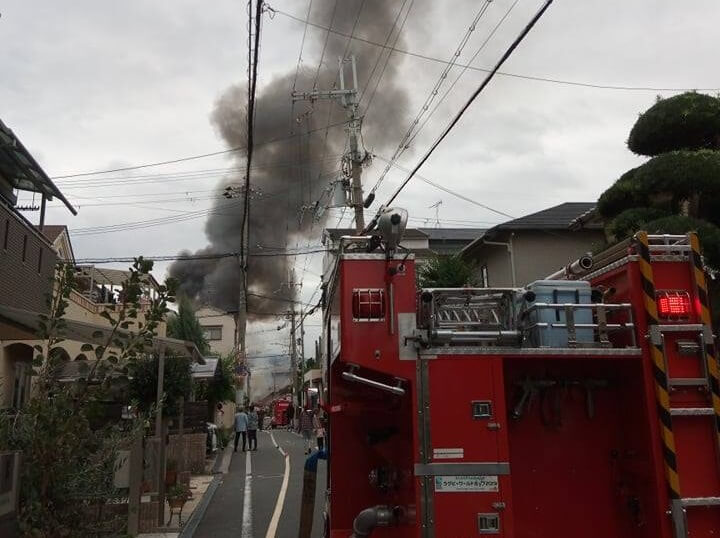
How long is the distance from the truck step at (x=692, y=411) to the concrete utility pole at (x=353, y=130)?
38.7 feet

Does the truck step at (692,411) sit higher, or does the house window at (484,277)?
the house window at (484,277)

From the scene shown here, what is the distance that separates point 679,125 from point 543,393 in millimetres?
8419

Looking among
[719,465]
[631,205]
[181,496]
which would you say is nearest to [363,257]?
[719,465]

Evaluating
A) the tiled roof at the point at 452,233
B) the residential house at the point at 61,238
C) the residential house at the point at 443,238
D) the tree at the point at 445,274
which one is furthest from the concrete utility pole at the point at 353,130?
the tiled roof at the point at 452,233

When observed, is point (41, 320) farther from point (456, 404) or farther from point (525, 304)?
point (525, 304)

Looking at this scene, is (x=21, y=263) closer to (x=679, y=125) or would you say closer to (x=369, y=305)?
(x=369, y=305)

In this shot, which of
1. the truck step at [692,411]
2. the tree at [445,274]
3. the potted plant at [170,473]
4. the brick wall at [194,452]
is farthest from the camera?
the tree at [445,274]

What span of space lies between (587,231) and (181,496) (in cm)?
1599

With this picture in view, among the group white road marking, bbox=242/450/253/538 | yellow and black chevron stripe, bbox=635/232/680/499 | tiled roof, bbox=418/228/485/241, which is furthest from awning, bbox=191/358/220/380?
tiled roof, bbox=418/228/485/241

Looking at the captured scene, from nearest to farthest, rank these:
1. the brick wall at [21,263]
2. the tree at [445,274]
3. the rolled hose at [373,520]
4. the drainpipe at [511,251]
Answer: the rolled hose at [373,520] → the brick wall at [21,263] → the tree at [445,274] → the drainpipe at [511,251]

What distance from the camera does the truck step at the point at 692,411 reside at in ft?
12.8

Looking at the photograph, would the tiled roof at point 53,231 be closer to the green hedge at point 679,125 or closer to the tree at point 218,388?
the tree at point 218,388

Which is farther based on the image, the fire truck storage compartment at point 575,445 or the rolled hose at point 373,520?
the rolled hose at point 373,520

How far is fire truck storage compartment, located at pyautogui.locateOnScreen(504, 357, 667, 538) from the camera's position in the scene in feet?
13.8
